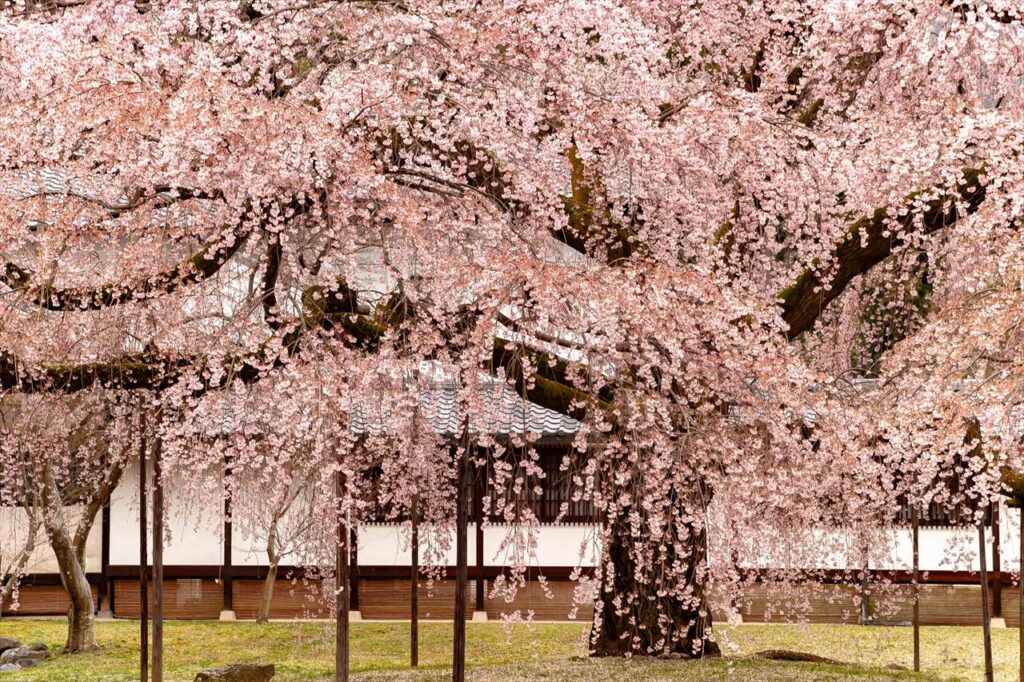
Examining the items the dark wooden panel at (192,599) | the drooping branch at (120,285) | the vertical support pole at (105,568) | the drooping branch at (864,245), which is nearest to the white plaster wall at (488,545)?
the dark wooden panel at (192,599)

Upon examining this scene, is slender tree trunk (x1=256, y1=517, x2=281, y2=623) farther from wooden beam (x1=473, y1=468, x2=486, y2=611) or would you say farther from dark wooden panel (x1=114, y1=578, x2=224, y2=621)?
wooden beam (x1=473, y1=468, x2=486, y2=611)

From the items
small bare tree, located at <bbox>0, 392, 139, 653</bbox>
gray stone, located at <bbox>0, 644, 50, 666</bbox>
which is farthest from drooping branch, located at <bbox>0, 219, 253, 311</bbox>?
gray stone, located at <bbox>0, 644, 50, 666</bbox>

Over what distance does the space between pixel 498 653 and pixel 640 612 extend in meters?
3.87

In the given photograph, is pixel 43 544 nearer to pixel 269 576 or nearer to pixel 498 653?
pixel 269 576

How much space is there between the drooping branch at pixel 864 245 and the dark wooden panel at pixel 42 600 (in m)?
11.7

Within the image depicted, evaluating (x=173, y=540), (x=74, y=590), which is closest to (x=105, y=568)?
(x=173, y=540)

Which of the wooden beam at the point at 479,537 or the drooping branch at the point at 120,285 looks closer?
the drooping branch at the point at 120,285

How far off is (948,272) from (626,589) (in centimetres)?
420

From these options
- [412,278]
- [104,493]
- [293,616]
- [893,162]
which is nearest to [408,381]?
[412,278]

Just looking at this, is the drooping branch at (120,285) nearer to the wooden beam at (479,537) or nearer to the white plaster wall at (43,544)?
the wooden beam at (479,537)

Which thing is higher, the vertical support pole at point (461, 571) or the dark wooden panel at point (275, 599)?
the vertical support pole at point (461, 571)

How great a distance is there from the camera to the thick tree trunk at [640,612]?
30.8 feet

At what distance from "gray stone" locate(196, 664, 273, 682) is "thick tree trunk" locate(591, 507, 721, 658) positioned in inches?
118

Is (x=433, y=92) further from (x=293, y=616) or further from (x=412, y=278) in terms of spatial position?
(x=293, y=616)
